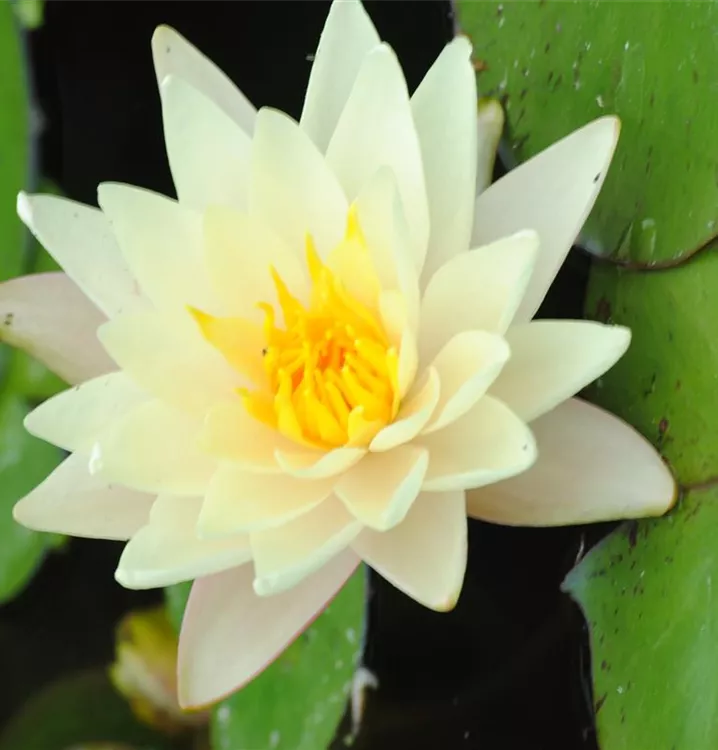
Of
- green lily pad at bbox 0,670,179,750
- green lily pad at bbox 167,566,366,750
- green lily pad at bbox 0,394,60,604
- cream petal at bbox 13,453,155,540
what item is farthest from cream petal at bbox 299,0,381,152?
green lily pad at bbox 0,670,179,750

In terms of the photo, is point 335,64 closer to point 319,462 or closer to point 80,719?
point 319,462

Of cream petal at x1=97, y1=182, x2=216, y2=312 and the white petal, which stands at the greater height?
cream petal at x1=97, y1=182, x2=216, y2=312

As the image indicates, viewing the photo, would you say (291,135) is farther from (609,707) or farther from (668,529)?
(609,707)

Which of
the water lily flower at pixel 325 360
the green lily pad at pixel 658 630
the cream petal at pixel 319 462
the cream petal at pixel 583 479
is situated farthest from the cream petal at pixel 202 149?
the green lily pad at pixel 658 630

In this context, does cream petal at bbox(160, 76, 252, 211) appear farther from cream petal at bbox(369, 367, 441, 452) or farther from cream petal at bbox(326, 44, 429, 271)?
cream petal at bbox(369, 367, 441, 452)

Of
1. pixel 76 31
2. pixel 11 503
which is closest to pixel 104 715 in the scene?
pixel 11 503

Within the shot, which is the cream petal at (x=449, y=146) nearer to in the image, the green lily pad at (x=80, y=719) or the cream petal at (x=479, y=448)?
the cream petal at (x=479, y=448)
